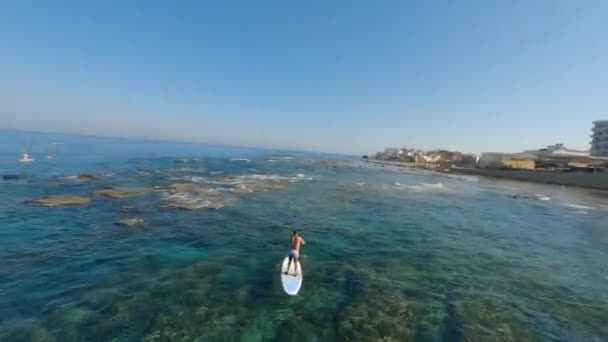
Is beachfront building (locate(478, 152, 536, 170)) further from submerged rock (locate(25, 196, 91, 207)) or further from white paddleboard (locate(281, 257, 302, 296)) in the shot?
submerged rock (locate(25, 196, 91, 207))

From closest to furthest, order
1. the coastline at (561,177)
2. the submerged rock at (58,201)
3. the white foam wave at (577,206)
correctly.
A: the submerged rock at (58,201)
the white foam wave at (577,206)
the coastline at (561,177)

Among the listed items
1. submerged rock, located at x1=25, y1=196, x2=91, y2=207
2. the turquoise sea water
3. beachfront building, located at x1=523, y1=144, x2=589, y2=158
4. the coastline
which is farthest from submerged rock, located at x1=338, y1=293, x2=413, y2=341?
beachfront building, located at x1=523, y1=144, x2=589, y2=158

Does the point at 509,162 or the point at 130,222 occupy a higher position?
the point at 509,162

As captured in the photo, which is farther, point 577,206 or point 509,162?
point 509,162

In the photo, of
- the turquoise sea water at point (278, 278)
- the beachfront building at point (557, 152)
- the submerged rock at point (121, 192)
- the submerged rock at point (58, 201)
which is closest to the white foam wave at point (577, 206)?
the turquoise sea water at point (278, 278)

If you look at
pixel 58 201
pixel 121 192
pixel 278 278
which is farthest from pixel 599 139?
pixel 58 201

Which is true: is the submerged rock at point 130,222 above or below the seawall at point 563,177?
below

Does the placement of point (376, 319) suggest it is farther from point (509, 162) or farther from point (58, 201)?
point (509, 162)

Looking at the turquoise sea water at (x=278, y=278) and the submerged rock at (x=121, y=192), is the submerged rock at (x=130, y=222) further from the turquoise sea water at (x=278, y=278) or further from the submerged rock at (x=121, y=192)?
the submerged rock at (x=121, y=192)
